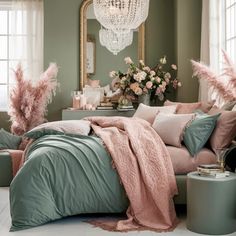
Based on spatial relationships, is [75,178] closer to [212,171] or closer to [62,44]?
[212,171]

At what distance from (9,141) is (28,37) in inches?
70.2

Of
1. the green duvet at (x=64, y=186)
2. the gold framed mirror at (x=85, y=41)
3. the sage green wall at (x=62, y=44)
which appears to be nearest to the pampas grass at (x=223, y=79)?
the gold framed mirror at (x=85, y=41)

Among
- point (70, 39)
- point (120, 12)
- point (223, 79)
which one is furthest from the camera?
point (70, 39)

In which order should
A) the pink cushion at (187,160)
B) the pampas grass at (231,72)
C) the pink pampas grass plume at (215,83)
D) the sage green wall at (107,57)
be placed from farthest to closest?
the sage green wall at (107,57)
the pink pampas grass plume at (215,83)
the pampas grass at (231,72)
the pink cushion at (187,160)

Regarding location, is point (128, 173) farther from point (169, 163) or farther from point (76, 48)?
point (76, 48)

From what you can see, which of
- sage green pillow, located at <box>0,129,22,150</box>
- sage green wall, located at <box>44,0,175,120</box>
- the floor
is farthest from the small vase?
the floor

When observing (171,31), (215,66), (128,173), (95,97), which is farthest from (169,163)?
(171,31)

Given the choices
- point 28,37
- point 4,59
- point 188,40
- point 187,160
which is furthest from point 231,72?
point 4,59

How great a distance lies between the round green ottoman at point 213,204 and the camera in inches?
122

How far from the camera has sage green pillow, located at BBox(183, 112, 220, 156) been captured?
3673 mm

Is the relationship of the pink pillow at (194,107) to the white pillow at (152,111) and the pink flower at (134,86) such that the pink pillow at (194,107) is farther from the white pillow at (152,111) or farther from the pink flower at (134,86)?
the pink flower at (134,86)

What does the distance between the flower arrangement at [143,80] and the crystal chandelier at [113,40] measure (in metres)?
0.23

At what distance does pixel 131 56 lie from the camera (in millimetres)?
6516

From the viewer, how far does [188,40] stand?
6.23 metres
